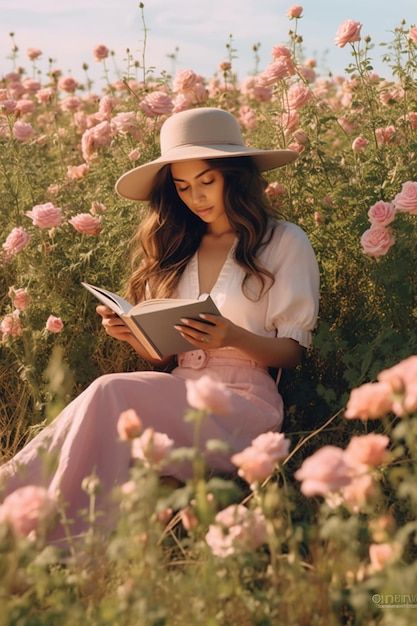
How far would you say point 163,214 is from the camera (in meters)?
4.27

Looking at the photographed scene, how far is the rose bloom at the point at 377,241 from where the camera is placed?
3998 mm

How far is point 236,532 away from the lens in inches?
94.9

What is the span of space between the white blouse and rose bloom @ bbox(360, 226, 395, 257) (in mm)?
212

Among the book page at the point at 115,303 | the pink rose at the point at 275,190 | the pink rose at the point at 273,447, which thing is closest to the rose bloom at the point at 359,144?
the pink rose at the point at 275,190

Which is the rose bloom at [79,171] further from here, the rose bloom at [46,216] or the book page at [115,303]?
the book page at [115,303]

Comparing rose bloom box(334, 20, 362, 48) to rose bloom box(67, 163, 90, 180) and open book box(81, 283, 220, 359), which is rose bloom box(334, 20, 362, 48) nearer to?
rose bloom box(67, 163, 90, 180)

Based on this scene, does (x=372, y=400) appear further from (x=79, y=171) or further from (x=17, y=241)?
(x=79, y=171)

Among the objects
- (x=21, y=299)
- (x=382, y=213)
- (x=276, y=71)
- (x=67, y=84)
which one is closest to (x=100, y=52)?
(x=67, y=84)

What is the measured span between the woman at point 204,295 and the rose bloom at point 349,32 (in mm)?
815

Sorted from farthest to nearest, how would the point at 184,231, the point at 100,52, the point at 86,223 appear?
the point at 100,52 → the point at 86,223 → the point at 184,231

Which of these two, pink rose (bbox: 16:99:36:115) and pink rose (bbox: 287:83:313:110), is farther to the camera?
pink rose (bbox: 16:99:36:115)

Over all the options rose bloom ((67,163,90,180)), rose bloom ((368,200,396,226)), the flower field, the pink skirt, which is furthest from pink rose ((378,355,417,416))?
rose bloom ((67,163,90,180))

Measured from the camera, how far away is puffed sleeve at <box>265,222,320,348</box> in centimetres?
386

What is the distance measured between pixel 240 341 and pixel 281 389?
2.82 feet
